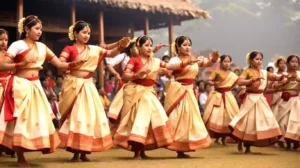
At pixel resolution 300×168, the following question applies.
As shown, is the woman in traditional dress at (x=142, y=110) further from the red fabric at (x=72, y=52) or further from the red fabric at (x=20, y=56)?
the red fabric at (x=20, y=56)

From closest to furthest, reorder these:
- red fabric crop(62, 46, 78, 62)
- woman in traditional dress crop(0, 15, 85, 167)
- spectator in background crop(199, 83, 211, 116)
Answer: woman in traditional dress crop(0, 15, 85, 167)
red fabric crop(62, 46, 78, 62)
spectator in background crop(199, 83, 211, 116)

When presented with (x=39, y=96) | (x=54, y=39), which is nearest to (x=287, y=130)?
(x=39, y=96)

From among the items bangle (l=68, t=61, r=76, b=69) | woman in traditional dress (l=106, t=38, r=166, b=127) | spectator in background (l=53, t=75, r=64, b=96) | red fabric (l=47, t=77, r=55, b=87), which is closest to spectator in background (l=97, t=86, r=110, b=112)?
spectator in background (l=53, t=75, r=64, b=96)

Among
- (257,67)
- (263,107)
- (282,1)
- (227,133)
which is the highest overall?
(282,1)

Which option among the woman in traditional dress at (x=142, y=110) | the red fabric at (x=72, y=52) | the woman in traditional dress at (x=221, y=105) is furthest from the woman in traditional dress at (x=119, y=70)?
the woman in traditional dress at (x=221, y=105)

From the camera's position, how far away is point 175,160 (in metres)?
6.94

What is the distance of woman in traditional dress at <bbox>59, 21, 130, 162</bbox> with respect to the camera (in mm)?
6578

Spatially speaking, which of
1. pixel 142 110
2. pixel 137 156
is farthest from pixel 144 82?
pixel 137 156

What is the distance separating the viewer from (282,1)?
138 feet

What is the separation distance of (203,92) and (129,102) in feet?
21.6

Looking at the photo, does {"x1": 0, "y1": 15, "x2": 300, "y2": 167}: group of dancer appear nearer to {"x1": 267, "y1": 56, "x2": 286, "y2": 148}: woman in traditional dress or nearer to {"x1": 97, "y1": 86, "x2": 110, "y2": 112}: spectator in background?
{"x1": 267, "y1": 56, "x2": 286, "y2": 148}: woman in traditional dress

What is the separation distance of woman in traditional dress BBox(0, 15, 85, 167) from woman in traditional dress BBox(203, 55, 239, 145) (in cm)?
390

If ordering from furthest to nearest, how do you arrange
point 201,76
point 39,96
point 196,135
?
point 201,76 < point 196,135 < point 39,96

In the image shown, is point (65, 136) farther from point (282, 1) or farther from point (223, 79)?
point (282, 1)
